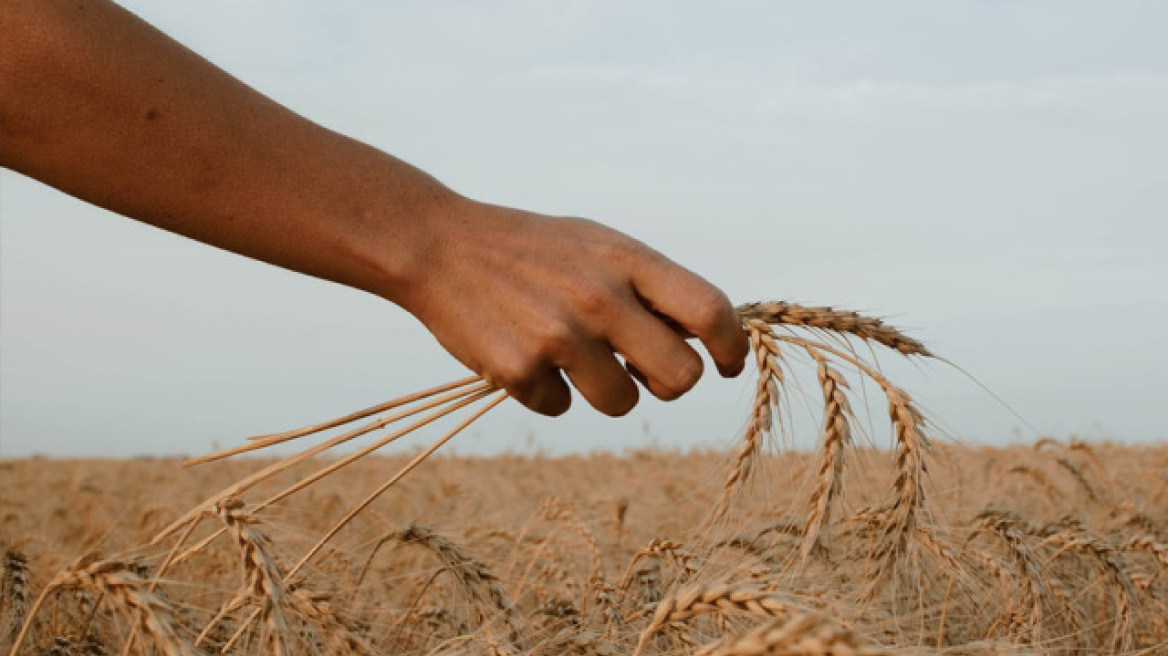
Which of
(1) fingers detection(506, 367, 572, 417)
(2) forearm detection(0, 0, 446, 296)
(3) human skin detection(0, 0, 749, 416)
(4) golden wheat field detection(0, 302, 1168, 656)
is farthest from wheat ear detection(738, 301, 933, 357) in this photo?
(2) forearm detection(0, 0, 446, 296)

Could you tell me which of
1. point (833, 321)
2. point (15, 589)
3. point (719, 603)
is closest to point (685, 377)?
point (719, 603)

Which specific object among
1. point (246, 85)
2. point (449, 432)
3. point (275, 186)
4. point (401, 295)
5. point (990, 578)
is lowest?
point (990, 578)

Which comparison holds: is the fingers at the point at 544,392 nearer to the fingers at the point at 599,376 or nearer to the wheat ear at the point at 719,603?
the fingers at the point at 599,376

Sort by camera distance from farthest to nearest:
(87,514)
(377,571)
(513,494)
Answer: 1. (513,494)
2. (87,514)
3. (377,571)

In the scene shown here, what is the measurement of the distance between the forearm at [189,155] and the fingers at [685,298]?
29cm

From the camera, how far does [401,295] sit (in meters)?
1.64

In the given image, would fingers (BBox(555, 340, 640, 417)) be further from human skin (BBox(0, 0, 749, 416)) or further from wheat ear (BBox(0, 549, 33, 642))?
wheat ear (BBox(0, 549, 33, 642))

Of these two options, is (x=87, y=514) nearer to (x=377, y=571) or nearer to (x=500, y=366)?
(x=377, y=571)

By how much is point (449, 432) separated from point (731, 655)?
0.77 m

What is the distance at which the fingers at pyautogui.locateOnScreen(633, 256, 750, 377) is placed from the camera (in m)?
1.59

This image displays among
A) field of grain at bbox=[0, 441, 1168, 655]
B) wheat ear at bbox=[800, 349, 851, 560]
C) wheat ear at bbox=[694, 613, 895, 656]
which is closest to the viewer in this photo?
wheat ear at bbox=[694, 613, 895, 656]

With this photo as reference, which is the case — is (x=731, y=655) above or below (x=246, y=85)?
below

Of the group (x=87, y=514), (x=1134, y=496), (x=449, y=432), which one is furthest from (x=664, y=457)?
(x=449, y=432)

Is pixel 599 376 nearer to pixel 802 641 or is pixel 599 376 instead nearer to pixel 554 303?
pixel 554 303
